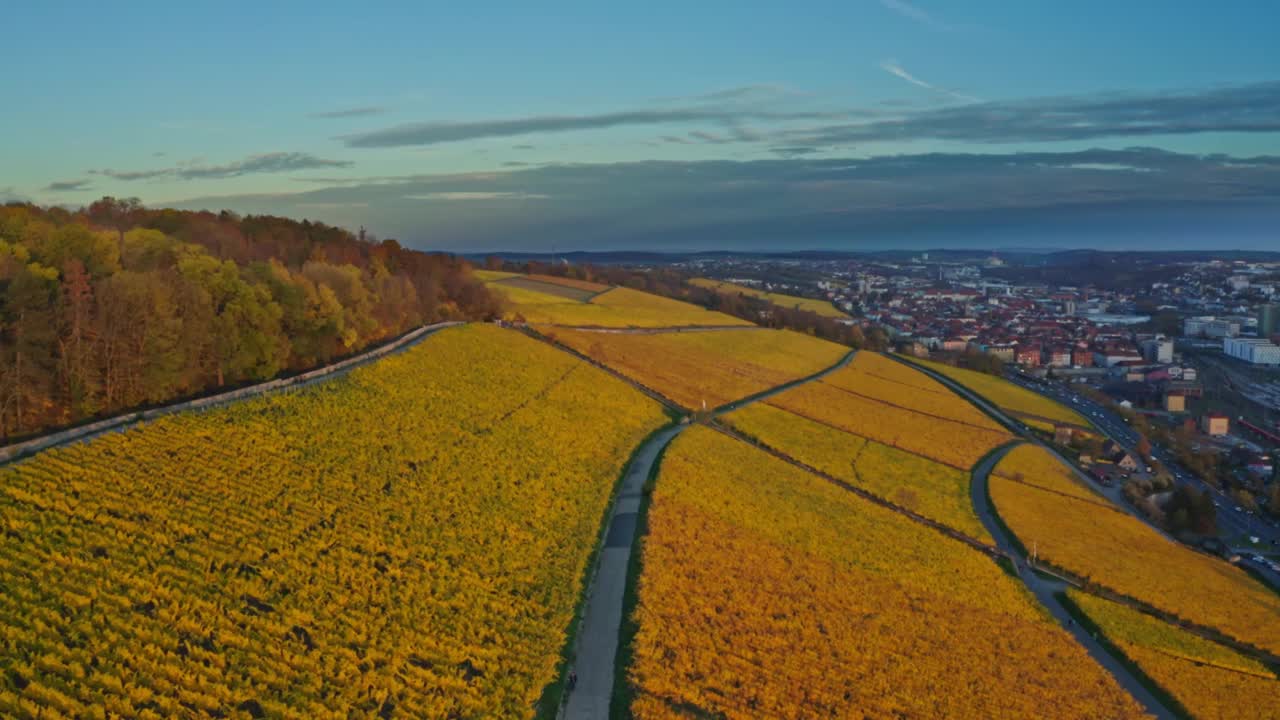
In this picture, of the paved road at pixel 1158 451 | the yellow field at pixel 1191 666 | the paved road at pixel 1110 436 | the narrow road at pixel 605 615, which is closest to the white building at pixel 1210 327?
the paved road at pixel 1158 451

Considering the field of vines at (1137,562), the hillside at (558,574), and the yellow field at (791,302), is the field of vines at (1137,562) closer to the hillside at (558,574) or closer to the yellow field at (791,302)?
the hillside at (558,574)

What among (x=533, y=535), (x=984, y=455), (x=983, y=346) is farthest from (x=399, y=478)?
(x=983, y=346)

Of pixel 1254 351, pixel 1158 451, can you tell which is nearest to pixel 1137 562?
pixel 1158 451

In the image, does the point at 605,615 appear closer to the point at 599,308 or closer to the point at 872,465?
the point at 872,465

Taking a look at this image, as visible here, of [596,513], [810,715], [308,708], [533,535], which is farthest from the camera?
[596,513]

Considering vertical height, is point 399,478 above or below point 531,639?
above

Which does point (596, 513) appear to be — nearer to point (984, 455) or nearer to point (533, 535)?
point (533, 535)
